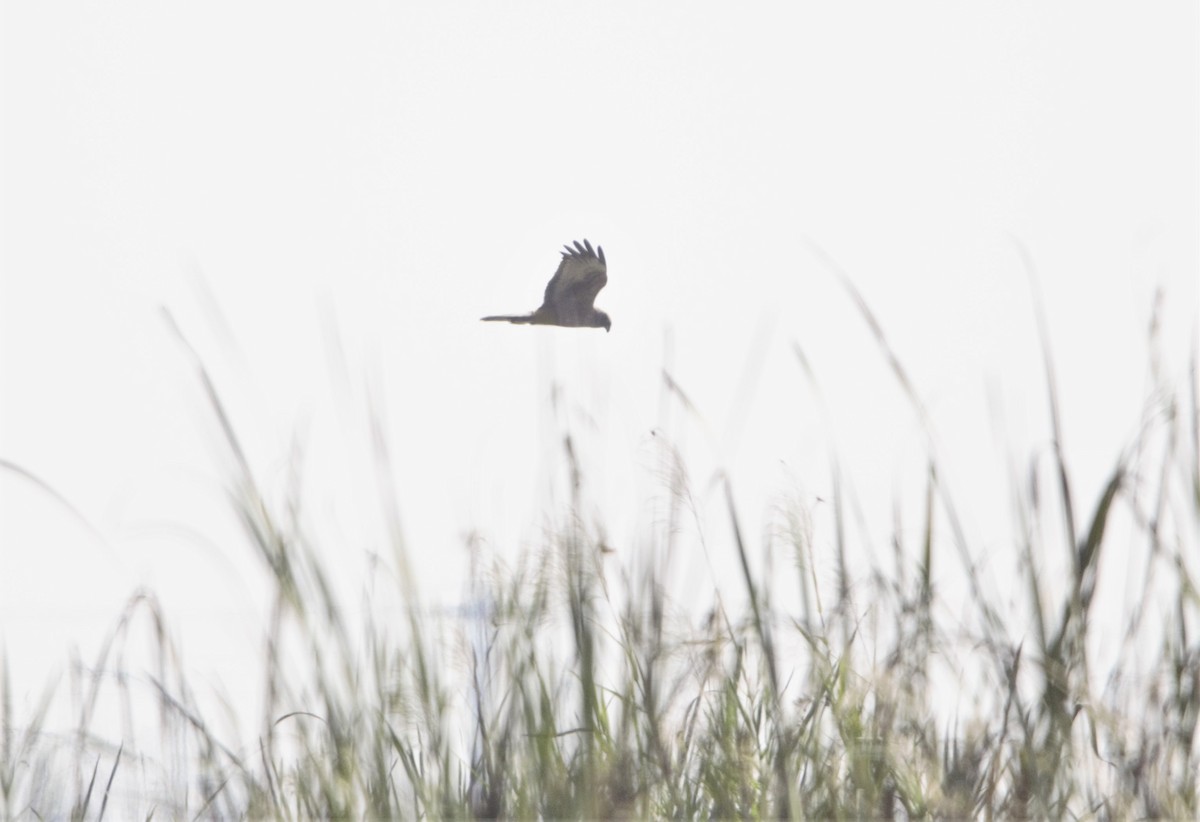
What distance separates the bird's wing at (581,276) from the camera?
10.7 feet

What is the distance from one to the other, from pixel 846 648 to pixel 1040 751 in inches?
9.3

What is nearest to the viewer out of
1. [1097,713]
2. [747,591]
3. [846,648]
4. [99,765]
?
[1097,713]

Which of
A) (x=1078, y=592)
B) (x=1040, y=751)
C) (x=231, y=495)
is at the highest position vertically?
(x=231, y=495)

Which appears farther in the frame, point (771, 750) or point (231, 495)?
point (771, 750)

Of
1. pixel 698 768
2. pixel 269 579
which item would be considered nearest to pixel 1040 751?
pixel 698 768

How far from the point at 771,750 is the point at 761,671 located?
0.33 feet

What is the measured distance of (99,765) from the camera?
1769mm

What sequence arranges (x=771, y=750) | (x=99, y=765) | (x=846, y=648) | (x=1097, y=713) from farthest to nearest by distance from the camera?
(x=99, y=765), (x=771, y=750), (x=846, y=648), (x=1097, y=713)

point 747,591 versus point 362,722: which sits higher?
point 747,591

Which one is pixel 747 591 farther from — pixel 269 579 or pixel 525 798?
pixel 269 579

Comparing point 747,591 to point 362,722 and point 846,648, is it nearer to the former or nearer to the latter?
point 846,648

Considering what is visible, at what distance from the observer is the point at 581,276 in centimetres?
337

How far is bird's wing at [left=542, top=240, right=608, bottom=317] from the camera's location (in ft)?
10.7

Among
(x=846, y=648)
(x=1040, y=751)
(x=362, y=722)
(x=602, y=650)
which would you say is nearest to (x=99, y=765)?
(x=362, y=722)
